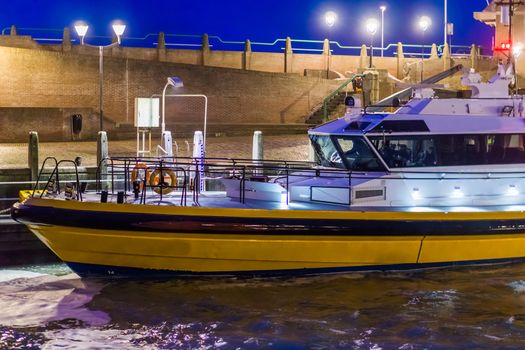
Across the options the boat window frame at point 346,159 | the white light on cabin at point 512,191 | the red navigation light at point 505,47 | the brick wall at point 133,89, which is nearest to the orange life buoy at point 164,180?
the boat window frame at point 346,159

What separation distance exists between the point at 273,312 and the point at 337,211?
5.29 feet

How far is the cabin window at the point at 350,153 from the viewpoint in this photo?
1055cm

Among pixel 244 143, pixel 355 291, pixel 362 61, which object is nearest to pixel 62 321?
pixel 355 291

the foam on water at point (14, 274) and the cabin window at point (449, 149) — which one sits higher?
the cabin window at point (449, 149)

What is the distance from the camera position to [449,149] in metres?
10.8

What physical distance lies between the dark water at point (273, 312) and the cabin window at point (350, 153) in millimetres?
1522

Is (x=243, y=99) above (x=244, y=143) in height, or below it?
above

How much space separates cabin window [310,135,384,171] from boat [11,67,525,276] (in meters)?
0.02

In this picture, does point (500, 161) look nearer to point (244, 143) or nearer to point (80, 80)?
point (244, 143)

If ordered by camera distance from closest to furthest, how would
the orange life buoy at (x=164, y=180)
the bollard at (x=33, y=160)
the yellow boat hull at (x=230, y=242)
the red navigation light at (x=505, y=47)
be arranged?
the yellow boat hull at (x=230, y=242) < the orange life buoy at (x=164, y=180) < the red navigation light at (x=505, y=47) < the bollard at (x=33, y=160)

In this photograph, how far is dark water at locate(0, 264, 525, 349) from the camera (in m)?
8.28

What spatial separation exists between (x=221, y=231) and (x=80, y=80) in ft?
59.4

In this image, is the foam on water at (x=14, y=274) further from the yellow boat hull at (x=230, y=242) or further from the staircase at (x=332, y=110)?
the staircase at (x=332, y=110)

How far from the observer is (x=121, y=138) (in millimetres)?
24000
